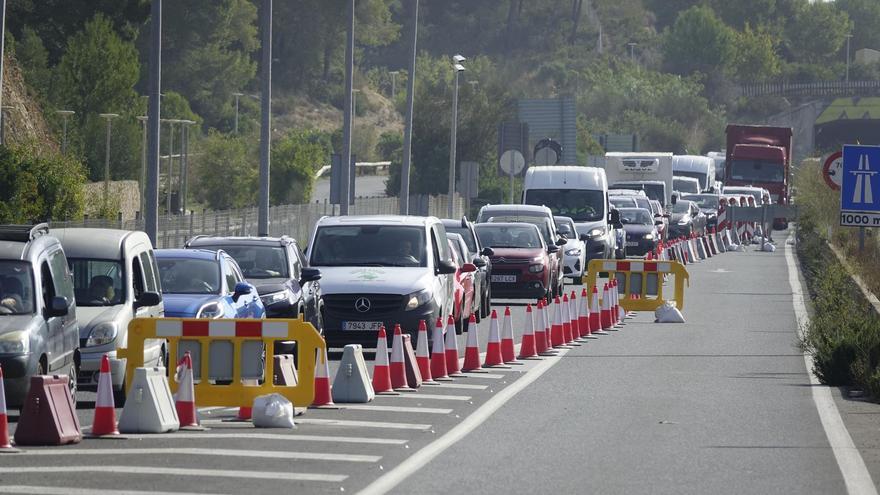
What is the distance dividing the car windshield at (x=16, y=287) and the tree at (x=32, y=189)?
18834mm

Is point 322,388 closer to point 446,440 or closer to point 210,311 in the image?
point 446,440

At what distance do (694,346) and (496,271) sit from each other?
922 centimetres

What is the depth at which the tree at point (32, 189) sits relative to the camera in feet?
115

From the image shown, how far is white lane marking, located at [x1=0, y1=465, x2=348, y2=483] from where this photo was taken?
11734 mm

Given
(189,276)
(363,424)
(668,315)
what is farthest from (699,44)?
(363,424)

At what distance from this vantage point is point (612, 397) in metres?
17.4

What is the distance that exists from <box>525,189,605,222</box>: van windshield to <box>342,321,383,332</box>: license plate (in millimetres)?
21861

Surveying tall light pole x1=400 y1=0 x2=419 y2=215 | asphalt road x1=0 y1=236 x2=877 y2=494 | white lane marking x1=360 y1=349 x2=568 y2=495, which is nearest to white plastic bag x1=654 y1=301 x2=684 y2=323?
asphalt road x1=0 y1=236 x2=877 y2=494

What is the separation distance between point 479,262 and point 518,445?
14267 millimetres

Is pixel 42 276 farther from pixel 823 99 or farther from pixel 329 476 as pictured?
pixel 823 99

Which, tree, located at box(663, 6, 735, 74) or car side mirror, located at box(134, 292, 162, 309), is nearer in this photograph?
car side mirror, located at box(134, 292, 162, 309)

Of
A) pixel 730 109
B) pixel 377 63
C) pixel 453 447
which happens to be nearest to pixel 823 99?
pixel 730 109

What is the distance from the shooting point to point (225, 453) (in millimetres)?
12867

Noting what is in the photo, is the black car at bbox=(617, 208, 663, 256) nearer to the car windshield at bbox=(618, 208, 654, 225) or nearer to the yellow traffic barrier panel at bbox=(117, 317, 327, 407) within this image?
the car windshield at bbox=(618, 208, 654, 225)
